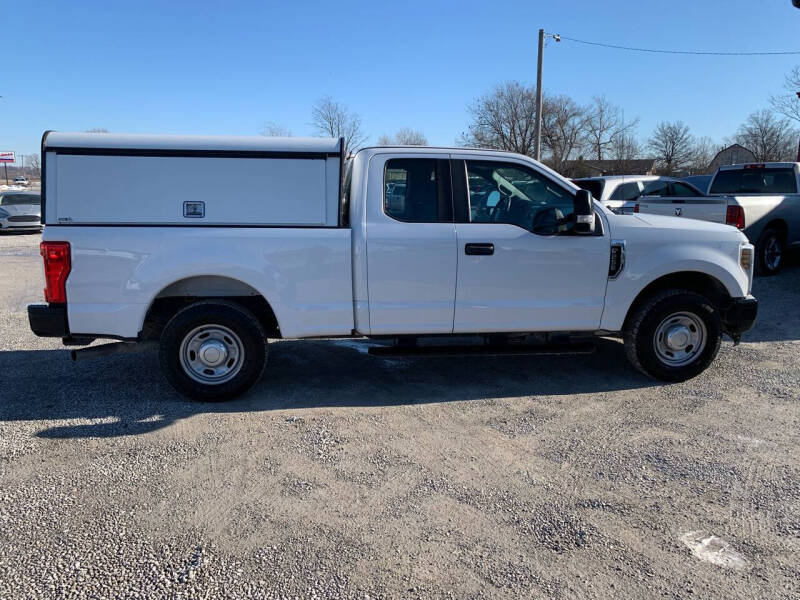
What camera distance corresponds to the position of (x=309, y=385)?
5.49 m

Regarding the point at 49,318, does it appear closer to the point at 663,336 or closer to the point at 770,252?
the point at 663,336

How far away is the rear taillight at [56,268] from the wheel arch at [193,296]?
0.63 meters

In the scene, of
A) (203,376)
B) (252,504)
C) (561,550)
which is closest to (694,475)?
(561,550)

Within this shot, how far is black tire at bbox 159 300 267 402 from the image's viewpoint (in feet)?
15.7

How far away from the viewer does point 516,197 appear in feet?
17.0

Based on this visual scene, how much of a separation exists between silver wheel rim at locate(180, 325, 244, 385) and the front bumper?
434 centimetres

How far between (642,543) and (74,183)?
14.6 ft

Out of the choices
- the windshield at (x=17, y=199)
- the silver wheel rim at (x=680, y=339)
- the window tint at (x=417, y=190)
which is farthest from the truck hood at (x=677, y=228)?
the windshield at (x=17, y=199)

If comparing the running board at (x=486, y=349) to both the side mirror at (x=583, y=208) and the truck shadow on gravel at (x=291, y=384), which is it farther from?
the side mirror at (x=583, y=208)

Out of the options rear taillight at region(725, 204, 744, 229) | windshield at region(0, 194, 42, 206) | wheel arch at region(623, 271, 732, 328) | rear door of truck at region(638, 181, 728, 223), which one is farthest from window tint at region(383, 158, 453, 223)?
windshield at region(0, 194, 42, 206)

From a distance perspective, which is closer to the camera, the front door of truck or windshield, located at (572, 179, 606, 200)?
the front door of truck

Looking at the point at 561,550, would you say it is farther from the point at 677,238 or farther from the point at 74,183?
the point at 74,183

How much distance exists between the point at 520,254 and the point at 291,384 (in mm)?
2348

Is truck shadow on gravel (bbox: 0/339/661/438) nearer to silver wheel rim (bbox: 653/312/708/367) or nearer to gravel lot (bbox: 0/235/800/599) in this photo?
gravel lot (bbox: 0/235/800/599)
